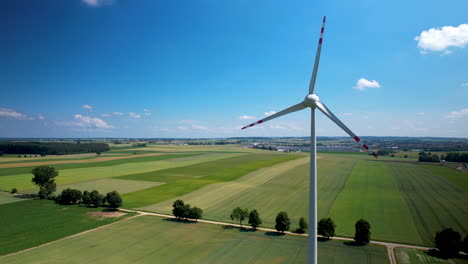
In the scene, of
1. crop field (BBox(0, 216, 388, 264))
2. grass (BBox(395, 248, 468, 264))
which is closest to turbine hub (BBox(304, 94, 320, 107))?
crop field (BBox(0, 216, 388, 264))

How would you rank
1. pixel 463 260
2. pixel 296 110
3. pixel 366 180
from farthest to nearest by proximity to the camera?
1. pixel 366 180
2. pixel 463 260
3. pixel 296 110

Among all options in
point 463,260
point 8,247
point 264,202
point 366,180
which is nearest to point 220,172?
point 264,202

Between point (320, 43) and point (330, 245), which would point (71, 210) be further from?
point (320, 43)

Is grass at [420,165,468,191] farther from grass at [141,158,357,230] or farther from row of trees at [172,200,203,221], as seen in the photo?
row of trees at [172,200,203,221]

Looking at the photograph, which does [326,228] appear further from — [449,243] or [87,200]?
[87,200]

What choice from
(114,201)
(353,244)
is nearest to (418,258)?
(353,244)

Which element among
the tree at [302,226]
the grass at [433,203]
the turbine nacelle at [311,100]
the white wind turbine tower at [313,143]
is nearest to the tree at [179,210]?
the tree at [302,226]
